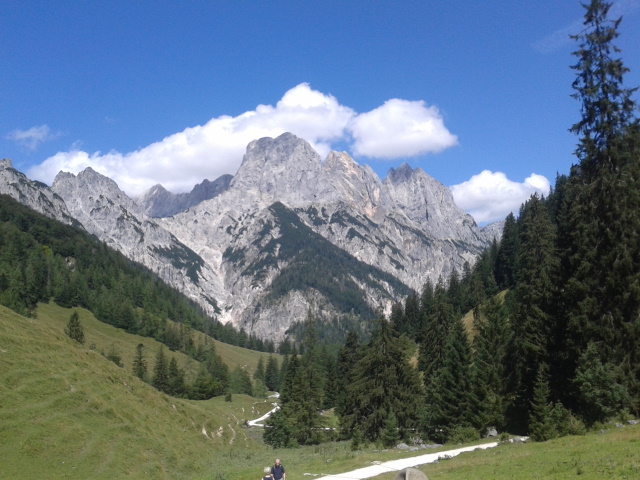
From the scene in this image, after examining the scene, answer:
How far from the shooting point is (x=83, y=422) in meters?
45.3

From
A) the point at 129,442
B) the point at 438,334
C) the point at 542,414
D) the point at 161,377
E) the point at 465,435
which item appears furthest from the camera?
the point at 161,377

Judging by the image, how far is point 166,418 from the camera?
2419 inches

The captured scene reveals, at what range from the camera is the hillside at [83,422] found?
125ft

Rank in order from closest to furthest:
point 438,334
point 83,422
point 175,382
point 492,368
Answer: point 83,422, point 492,368, point 438,334, point 175,382

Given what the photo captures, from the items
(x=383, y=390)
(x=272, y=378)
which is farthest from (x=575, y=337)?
(x=272, y=378)

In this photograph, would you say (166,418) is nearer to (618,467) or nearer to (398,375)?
(398,375)

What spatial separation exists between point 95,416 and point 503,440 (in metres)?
37.5

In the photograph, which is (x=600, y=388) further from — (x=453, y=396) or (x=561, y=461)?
(x=453, y=396)

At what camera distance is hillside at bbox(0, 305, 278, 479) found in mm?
38000

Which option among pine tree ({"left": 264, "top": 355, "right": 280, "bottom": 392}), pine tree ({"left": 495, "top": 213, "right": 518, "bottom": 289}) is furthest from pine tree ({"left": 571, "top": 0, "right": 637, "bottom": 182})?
pine tree ({"left": 264, "top": 355, "right": 280, "bottom": 392})

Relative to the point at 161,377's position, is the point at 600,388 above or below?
above

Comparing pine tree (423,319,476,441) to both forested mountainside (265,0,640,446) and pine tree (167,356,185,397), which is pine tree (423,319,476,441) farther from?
pine tree (167,356,185,397)

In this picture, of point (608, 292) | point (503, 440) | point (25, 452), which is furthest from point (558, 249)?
point (25, 452)

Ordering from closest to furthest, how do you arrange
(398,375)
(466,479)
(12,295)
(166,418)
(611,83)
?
1. (466,479)
2. (611,83)
3. (398,375)
4. (166,418)
5. (12,295)
